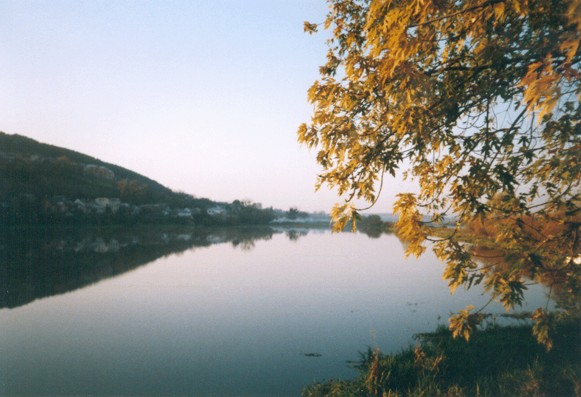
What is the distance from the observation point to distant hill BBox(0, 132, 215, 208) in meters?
80.2

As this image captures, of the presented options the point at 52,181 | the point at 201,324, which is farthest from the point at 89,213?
the point at 201,324

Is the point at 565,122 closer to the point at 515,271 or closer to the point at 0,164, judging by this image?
the point at 515,271

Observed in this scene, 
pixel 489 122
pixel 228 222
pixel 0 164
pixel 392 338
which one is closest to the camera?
pixel 489 122

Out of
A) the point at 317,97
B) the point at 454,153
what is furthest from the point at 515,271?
the point at 317,97

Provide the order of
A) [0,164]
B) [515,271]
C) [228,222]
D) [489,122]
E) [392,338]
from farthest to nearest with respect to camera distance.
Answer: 1. [228,222]
2. [0,164]
3. [392,338]
4. [489,122]
5. [515,271]

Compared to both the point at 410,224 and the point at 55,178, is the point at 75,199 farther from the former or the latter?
the point at 410,224

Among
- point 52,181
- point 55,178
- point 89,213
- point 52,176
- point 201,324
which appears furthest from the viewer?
point 52,176

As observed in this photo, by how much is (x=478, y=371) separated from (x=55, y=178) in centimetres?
11688

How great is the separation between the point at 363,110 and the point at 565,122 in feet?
9.52

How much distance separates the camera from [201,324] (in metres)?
13.0

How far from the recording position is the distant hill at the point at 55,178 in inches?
3157

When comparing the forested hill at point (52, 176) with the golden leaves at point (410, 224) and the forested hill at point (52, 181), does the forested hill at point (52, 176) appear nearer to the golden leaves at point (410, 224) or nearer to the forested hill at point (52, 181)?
the forested hill at point (52, 181)

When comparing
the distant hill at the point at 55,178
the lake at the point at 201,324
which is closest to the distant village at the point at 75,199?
the distant hill at the point at 55,178

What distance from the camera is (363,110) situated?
469cm
